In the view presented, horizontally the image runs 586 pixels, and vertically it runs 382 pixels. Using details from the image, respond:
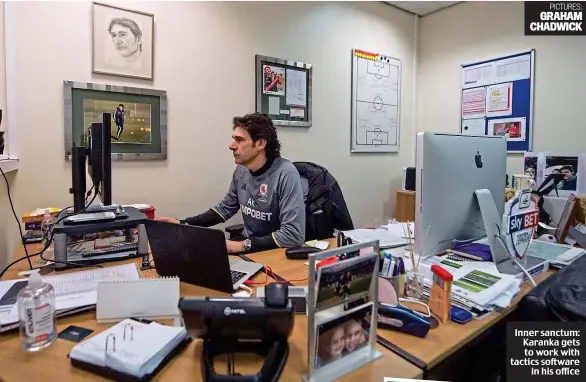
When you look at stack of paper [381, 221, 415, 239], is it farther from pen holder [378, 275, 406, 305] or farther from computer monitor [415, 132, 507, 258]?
pen holder [378, 275, 406, 305]

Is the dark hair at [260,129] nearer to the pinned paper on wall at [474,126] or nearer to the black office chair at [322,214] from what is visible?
the black office chair at [322,214]

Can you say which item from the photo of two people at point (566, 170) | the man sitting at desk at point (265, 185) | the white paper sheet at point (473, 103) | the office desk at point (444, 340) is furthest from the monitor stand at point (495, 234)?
the white paper sheet at point (473, 103)

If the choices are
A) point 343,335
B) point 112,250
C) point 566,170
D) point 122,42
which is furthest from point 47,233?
point 566,170

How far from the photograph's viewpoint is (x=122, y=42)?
2148 millimetres

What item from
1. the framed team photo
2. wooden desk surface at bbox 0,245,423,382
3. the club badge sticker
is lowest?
wooden desk surface at bbox 0,245,423,382

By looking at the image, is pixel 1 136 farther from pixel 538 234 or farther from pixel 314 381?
pixel 538 234

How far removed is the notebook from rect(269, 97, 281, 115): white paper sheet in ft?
7.09

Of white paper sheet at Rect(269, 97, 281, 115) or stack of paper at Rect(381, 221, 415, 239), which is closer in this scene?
stack of paper at Rect(381, 221, 415, 239)

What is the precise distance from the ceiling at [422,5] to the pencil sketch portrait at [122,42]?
7.95ft

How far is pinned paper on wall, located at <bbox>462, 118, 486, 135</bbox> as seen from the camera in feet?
10.8

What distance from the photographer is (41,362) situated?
75 centimetres

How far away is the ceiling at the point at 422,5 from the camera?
344 centimetres

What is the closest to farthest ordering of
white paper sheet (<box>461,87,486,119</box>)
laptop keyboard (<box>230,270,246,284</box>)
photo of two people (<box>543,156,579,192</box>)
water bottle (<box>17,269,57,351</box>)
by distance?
water bottle (<box>17,269,57,351</box>)
laptop keyboard (<box>230,270,246,284</box>)
photo of two people (<box>543,156,579,192</box>)
white paper sheet (<box>461,87,486,119</box>)

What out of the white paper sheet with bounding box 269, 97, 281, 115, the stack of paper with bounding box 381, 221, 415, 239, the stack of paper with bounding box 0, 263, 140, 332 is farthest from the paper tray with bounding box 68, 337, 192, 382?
the white paper sheet with bounding box 269, 97, 281, 115
